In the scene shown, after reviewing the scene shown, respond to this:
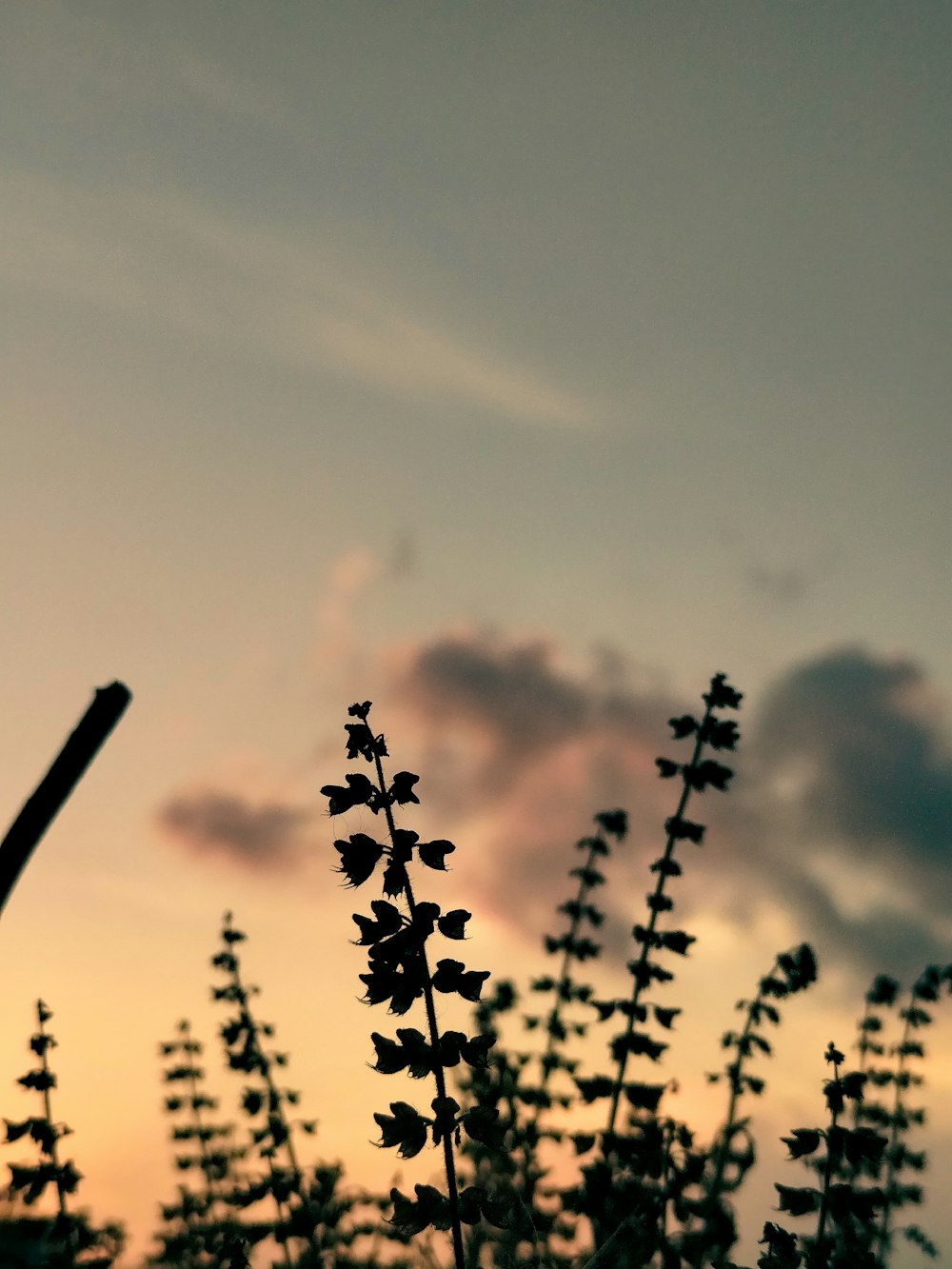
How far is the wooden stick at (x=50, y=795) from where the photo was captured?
213cm

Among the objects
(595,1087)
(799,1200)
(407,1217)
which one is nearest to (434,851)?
(407,1217)

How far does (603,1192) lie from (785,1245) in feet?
15.7

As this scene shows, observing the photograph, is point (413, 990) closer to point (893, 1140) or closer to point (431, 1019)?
point (431, 1019)

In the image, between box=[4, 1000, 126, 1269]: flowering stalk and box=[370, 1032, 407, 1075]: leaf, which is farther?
box=[4, 1000, 126, 1269]: flowering stalk

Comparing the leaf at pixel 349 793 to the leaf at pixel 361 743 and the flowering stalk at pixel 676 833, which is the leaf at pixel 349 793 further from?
the flowering stalk at pixel 676 833

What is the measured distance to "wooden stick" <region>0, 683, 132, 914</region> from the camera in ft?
6.98

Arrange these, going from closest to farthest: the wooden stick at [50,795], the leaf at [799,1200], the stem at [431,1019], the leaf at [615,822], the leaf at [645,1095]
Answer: the wooden stick at [50,795] < the stem at [431,1019] < the leaf at [799,1200] < the leaf at [645,1095] < the leaf at [615,822]

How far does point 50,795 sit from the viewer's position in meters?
2.14

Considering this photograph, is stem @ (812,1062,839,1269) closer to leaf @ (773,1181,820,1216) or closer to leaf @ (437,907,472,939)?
leaf @ (773,1181,820,1216)

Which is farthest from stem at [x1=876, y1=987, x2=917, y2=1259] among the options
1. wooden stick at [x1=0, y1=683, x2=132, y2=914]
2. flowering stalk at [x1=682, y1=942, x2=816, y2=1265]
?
wooden stick at [x1=0, y1=683, x2=132, y2=914]

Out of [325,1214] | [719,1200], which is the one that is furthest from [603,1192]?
[325,1214]

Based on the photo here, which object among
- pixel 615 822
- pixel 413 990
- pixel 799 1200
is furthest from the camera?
pixel 615 822

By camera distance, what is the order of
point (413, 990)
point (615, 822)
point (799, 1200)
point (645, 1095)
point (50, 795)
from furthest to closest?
point (615, 822) → point (645, 1095) → point (799, 1200) → point (413, 990) → point (50, 795)

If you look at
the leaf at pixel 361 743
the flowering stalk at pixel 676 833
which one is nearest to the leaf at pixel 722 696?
the flowering stalk at pixel 676 833
